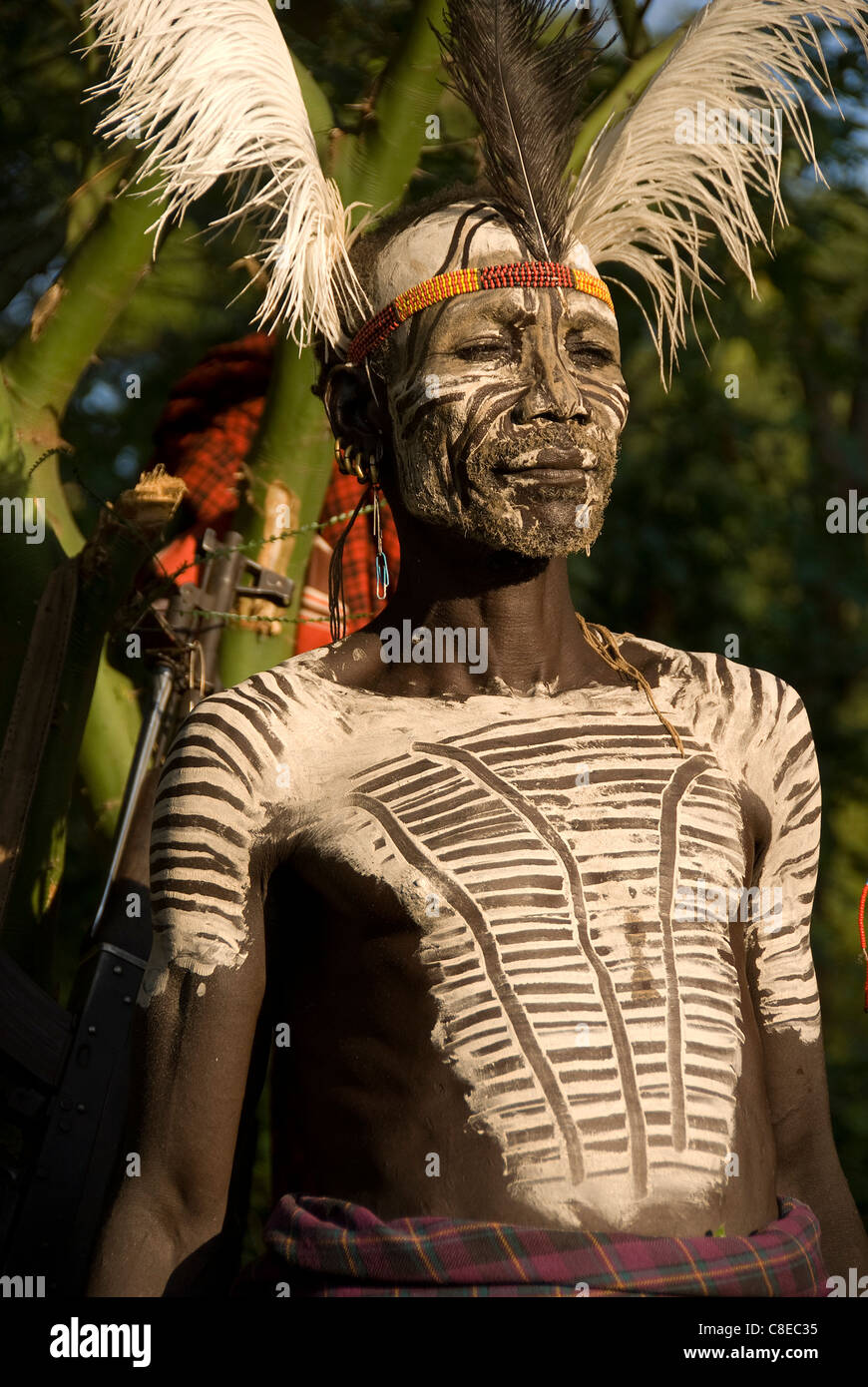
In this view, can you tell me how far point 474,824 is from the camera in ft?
9.03

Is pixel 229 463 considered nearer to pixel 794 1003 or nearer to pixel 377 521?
pixel 377 521

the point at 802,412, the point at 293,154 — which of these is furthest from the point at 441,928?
the point at 802,412

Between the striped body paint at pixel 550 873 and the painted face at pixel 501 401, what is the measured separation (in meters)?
0.34

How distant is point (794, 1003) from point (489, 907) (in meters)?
0.67

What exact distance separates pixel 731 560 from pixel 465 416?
4.90 metres

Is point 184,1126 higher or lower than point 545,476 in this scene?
lower

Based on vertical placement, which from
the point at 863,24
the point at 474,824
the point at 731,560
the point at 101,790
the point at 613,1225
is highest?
the point at 731,560

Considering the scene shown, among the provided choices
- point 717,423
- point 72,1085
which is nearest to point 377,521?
point 72,1085

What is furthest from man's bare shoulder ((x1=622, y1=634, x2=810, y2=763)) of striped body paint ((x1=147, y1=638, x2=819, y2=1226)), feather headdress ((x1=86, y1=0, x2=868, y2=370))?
feather headdress ((x1=86, y1=0, x2=868, y2=370))

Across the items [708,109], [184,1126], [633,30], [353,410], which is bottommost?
[184,1126]

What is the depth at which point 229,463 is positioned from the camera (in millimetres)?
5371

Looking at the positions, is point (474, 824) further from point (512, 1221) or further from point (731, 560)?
point (731, 560)

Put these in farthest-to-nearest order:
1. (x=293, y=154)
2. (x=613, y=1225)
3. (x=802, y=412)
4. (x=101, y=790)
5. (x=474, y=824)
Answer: (x=802, y=412)
(x=101, y=790)
(x=293, y=154)
(x=474, y=824)
(x=613, y=1225)

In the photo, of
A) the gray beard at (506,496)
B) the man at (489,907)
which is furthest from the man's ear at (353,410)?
the gray beard at (506,496)
